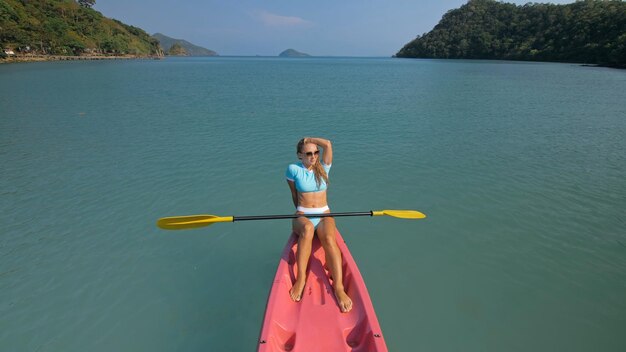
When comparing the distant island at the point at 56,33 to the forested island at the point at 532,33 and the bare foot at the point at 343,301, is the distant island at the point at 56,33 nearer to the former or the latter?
the bare foot at the point at 343,301

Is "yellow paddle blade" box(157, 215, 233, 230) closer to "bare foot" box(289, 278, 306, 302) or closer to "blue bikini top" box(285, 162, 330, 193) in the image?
"blue bikini top" box(285, 162, 330, 193)

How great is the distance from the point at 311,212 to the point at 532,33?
150935 mm

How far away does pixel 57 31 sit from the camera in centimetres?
9462

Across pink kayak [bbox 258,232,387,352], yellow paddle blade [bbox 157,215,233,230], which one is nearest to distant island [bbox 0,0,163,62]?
yellow paddle blade [bbox 157,215,233,230]

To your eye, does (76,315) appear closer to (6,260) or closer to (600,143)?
(6,260)

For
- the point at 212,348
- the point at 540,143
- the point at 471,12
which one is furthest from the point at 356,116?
the point at 471,12

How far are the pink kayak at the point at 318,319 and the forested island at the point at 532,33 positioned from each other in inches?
3489

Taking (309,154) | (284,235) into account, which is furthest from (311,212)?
(284,235)

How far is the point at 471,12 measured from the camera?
543ft

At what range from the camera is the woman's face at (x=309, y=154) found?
492 centimetres

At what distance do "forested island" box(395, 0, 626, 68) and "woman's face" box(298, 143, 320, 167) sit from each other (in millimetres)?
87926

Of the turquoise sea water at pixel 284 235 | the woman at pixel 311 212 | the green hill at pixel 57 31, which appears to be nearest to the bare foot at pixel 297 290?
the woman at pixel 311 212

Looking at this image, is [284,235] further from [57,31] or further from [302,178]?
[57,31]

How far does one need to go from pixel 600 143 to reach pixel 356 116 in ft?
38.4
